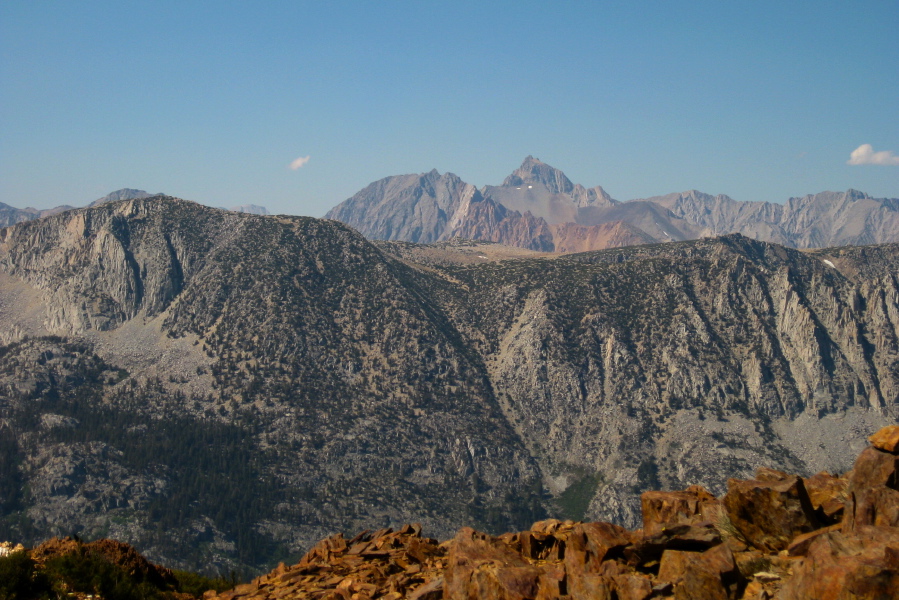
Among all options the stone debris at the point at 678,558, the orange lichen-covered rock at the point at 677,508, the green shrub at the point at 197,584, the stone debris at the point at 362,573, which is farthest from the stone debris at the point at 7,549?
the orange lichen-covered rock at the point at 677,508

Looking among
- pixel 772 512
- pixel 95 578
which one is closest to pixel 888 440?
pixel 772 512

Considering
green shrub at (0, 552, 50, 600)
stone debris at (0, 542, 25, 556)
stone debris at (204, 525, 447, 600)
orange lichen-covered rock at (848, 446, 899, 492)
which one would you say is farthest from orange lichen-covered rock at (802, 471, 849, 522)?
stone debris at (0, 542, 25, 556)

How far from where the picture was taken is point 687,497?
41.7 metres

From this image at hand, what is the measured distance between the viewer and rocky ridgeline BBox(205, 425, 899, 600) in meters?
28.7

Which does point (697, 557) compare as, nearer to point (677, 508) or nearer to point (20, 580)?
point (677, 508)

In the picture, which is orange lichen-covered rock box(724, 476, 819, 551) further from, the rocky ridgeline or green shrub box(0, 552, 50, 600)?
green shrub box(0, 552, 50, 600)

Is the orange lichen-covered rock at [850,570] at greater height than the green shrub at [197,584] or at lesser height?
greater

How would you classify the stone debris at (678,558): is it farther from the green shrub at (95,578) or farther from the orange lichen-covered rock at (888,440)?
the green shrub at (95,578)

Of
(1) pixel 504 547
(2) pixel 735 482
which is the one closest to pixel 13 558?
(1) pixel 504 547

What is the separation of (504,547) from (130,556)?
2480 centimetres

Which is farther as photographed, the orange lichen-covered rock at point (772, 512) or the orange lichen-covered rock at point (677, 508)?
the orange lichen-covered rock at point (677, 508)

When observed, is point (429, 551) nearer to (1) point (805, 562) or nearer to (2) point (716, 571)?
(2) point (716, 571)

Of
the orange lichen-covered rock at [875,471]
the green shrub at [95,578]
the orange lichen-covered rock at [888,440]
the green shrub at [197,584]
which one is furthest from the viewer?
the green shrub at [197,584]

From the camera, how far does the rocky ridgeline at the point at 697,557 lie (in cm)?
2867
